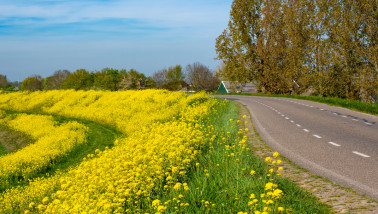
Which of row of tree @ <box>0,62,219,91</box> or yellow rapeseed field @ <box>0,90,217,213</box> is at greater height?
row of tree @ <box>0,62,219,91</box>

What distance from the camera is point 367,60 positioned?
31719 mm

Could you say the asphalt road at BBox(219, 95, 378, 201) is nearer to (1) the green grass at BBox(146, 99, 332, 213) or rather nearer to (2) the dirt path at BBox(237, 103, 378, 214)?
(2) the dirt path at BBox(237, 103, 378, 214)

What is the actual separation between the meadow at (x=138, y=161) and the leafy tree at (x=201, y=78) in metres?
59.9

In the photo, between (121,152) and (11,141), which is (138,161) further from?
(11,141)

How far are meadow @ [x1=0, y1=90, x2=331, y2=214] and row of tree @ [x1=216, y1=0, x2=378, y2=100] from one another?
575 inches

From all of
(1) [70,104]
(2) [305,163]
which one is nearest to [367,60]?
(2) [305,163]

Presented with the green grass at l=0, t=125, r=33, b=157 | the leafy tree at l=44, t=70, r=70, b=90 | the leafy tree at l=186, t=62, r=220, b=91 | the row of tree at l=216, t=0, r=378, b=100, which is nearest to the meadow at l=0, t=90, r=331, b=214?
the green grass at l=0, t=125, r=33, b=157

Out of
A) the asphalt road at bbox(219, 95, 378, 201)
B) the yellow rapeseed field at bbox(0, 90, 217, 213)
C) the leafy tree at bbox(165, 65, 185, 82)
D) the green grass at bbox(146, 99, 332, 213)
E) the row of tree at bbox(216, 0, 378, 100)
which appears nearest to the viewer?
the green grass at bbox(146, 99, 332, 213)

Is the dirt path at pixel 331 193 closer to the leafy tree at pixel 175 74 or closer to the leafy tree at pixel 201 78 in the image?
the leafy tree at pixel 201 78

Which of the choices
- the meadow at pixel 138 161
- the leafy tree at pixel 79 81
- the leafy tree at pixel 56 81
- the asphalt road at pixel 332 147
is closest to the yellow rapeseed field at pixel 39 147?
the meadow at pixel 138 161

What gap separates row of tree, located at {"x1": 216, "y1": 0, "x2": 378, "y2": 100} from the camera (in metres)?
31.6

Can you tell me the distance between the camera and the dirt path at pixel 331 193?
5.14 metres

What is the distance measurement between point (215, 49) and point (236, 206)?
4710 centimetres

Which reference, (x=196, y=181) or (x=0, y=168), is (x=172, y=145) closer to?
(x=196, y=181)
